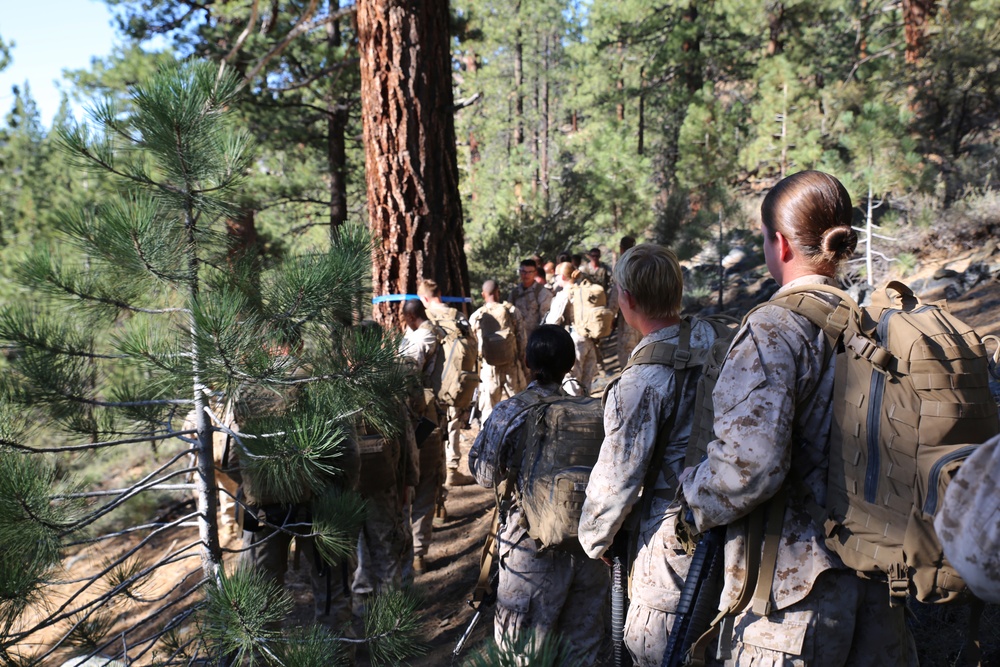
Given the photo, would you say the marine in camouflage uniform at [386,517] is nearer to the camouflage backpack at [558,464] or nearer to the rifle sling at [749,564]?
the camouflage backpack at [558,464]

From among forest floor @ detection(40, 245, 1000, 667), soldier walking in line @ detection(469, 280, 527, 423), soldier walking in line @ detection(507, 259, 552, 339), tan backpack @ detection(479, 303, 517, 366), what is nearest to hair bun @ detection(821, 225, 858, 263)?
forest floor @ detection(40, 245, 1000, 667)

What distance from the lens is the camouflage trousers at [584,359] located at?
914 cm

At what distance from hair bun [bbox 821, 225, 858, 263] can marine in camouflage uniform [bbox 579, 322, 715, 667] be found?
60cm

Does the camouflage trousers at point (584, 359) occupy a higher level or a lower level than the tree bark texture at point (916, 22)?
lower

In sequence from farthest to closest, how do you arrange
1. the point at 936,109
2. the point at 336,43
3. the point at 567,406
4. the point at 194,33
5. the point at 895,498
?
the point at 936,109
the point at 336,43
the point at 194,33
the point at 567,406
the point at 895,498

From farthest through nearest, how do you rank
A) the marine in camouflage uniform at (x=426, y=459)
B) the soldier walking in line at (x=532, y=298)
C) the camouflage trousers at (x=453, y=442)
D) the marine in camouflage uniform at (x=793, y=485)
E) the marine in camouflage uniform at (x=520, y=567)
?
1. the soldier walking in line at (x=532, y=298)
2. the camouflage trousers at (x=453, y=442)
3. the marine in camouflage uniform at (x=426, y=459)
4. the marine in camouflage uniform at (x=520, y=567)
5. the marine in camouflage uniform at (x=793, y=485)

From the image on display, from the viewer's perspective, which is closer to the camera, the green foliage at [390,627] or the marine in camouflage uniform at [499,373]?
the green foliage at [390,627]

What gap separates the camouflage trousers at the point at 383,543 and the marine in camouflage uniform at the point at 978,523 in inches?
146

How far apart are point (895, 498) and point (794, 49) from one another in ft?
57.6

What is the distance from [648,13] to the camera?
17484mm

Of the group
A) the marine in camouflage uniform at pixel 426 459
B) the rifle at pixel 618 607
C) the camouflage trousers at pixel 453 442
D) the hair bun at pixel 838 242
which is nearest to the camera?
the hair bun at pixel 838 242

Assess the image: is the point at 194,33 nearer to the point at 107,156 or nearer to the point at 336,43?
the point at 336,43

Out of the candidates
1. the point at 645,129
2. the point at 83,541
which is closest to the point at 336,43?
the point at 83,541

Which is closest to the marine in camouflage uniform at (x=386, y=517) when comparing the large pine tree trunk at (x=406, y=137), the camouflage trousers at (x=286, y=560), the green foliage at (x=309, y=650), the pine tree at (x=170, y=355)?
the camouflage trousers at (x=286, y=560)
